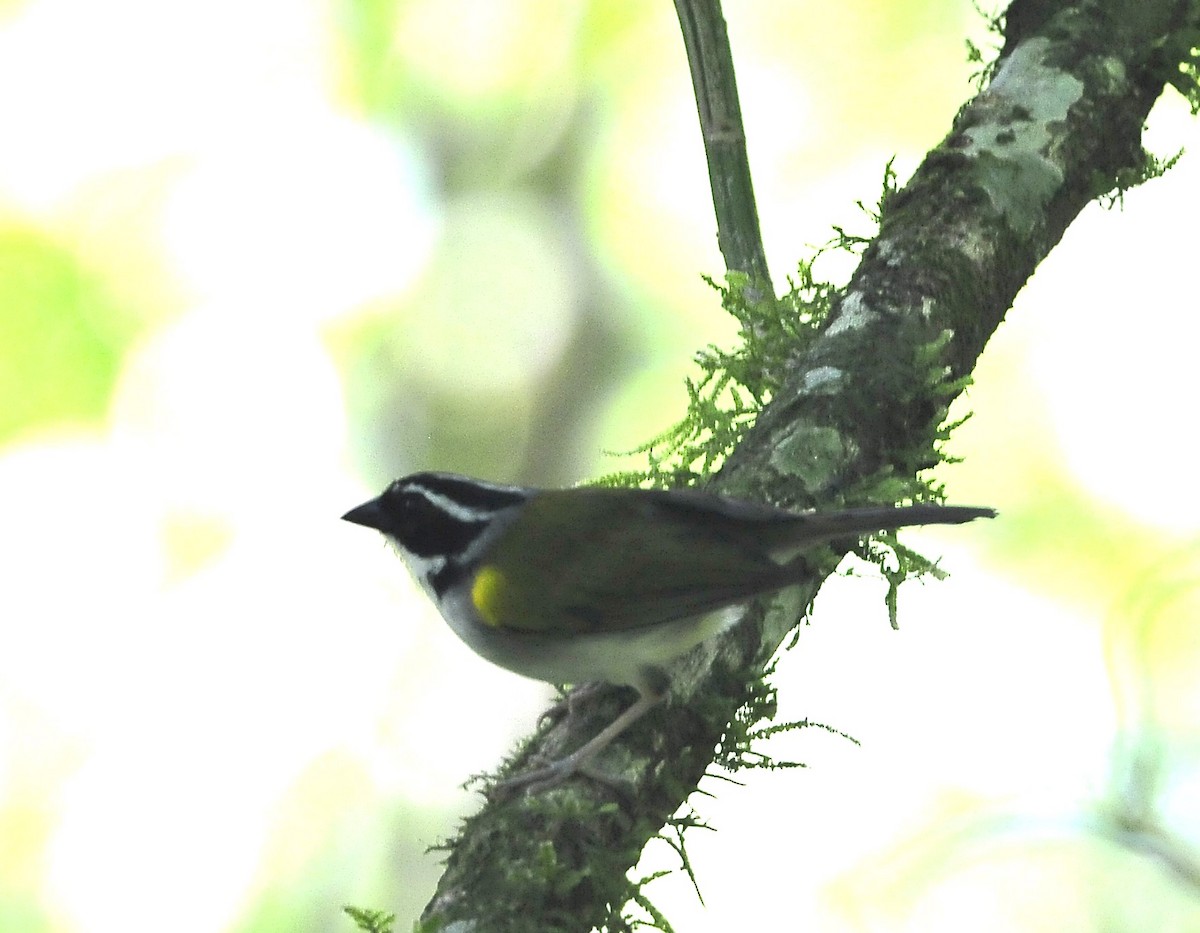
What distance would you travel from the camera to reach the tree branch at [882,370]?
2.39m

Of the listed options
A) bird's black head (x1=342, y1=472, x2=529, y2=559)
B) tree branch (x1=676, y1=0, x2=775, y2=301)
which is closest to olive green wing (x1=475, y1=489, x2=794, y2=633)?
bird's black head (x1=342, y1=472, x2=529, y2=559)

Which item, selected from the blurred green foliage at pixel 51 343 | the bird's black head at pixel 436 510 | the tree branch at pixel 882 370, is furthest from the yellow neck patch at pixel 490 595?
the blurred green foliage at pixel 51 343

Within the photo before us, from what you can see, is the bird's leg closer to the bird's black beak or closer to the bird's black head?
the bird's black head

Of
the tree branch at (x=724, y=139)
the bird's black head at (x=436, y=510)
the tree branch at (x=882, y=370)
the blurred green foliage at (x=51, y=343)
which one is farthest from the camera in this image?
the blurred green foliage at (x=51, y=343)

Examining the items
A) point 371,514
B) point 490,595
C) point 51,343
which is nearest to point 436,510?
point 371,514

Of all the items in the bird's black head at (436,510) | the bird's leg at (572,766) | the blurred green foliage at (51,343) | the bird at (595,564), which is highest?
the blurred green foliage at (51,343)

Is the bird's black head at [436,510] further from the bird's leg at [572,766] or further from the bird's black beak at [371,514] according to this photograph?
the bird's leg at [572,766]

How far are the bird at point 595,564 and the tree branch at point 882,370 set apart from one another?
99mm

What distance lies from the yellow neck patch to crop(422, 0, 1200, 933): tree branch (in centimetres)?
38

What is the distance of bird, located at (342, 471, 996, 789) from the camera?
2.90 meters

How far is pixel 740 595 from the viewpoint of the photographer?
2914 mm

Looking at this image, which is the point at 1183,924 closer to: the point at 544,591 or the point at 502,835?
the point at 544,591

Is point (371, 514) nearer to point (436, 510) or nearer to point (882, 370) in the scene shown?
point (436, 510)

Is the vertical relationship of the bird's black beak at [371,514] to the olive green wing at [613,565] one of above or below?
above
